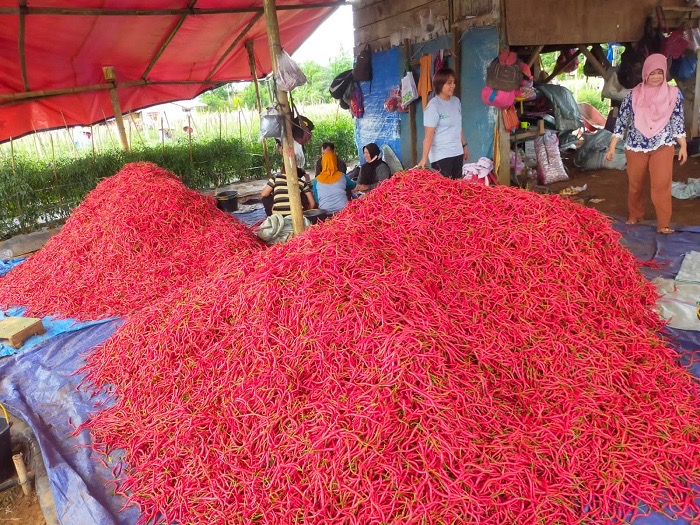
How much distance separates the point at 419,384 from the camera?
6.65ft

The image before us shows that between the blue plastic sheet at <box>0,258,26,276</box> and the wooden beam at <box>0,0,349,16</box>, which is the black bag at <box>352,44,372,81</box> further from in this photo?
the blue plastic sheet at <box>0,258,26,276</box>

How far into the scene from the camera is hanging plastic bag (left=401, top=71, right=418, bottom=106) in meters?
6.92

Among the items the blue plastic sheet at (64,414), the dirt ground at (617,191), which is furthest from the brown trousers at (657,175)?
the blue plastic sheet at (64,414)

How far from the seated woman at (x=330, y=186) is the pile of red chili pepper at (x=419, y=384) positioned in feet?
7.89

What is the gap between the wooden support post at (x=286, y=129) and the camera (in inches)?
166

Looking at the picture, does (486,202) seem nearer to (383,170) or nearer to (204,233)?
(204,233)

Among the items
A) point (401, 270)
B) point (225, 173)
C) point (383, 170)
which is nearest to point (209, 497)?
point (401, 270)

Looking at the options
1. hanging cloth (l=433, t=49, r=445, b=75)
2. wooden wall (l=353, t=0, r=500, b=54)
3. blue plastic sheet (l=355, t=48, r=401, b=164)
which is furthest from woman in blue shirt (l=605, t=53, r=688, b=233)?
blue plastic sheet (l=355, t=48, r=401, b=164)

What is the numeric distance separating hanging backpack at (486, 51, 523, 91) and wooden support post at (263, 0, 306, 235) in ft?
8.35

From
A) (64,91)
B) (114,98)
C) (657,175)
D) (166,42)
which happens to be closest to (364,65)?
(166,42)

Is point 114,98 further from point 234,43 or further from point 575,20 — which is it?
point 575,20

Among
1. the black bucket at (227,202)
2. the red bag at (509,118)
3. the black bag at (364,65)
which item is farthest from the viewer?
the black bag at (364,65)

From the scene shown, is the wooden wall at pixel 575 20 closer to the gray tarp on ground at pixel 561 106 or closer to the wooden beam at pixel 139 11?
the gray tarp on ground at pixel 561 106

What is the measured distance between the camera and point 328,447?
6.36 ft
